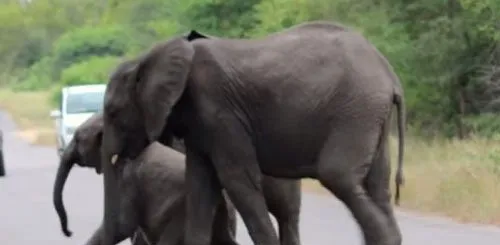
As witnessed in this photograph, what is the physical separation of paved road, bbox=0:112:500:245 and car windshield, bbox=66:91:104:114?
545 centimetres

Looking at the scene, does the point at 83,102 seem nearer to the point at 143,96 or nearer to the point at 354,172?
the point at 143,96

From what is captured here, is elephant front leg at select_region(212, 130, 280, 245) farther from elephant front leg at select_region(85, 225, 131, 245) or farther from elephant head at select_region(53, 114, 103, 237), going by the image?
elephant head at select_region(53, 114, 103, 237)

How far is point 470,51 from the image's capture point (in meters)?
27.1

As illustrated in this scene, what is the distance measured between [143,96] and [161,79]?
0.21 m

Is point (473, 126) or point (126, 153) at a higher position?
point (126, 153)

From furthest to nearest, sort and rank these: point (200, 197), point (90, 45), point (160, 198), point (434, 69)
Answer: point (90, 45) < point (434, 69) < point (160, 198) < point (200, 197)

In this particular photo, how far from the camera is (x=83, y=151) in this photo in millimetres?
9219

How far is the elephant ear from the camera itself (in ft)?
25.7

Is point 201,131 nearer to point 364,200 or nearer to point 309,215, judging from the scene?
point 364,200

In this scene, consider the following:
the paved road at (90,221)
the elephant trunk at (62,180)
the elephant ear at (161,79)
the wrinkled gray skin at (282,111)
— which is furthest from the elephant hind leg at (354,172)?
the paved road at (90,221)

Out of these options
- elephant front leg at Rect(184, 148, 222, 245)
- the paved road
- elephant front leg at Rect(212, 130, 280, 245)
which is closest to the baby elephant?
elephant front leg at Rect(184, 148, 222, 245)

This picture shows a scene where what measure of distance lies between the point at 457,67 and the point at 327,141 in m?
19.6

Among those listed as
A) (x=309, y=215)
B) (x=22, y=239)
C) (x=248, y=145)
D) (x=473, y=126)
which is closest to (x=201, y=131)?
(x=248, y=145)

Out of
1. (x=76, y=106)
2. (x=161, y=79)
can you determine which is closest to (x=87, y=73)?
(x=76, y=106)
